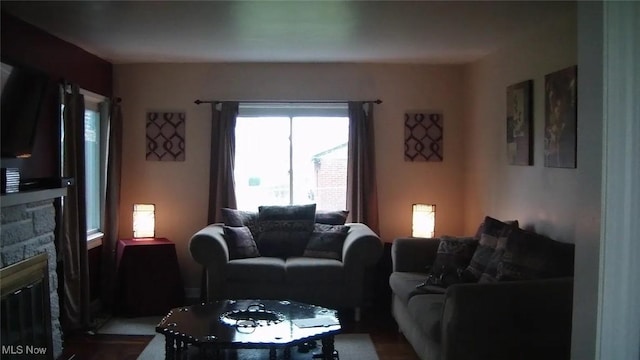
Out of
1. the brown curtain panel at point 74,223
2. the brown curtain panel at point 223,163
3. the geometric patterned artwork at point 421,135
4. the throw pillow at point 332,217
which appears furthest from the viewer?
the geometric patterned artwork at point 421,135

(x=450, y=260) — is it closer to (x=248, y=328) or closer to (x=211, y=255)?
(x=248, y=328)

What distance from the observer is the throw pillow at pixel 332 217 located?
5.11 meters

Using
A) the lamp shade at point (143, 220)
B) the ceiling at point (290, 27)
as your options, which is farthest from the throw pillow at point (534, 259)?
the lamp shade at point (143, 220)

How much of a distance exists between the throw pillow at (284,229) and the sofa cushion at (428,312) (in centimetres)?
161

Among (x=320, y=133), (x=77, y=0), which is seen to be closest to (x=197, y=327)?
(x=77, y=0)

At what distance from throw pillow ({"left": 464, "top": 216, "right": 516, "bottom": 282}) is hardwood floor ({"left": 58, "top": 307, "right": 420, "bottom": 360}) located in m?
0.75

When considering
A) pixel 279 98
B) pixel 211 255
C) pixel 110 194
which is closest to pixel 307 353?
pixel 211 255

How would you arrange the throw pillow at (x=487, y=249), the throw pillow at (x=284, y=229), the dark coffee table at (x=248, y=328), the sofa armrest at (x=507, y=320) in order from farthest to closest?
the throw pillow at (x=284, y=229) < the throw pillow at (x=487, y=249) < the dark coffee table at (x=248, y=328) < the sofa armrest at (x=507, y=320)

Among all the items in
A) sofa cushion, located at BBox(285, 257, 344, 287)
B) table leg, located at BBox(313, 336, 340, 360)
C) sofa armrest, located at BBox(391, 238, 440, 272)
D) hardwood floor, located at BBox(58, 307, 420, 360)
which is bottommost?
hardwood floor, located at BBox(58, 307, 420, 360)

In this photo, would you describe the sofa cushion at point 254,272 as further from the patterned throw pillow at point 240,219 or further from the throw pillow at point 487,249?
the throw pillow at point 487,249

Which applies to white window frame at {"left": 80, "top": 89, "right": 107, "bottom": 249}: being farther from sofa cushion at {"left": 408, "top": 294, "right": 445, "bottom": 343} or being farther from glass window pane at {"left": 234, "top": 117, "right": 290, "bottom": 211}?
sofa cushion at {"left": 408, "top": 294, "right": 445, "bottom": 343}

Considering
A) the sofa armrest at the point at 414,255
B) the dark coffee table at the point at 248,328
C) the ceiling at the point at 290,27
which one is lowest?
the dark coffee table at the point at 248,328

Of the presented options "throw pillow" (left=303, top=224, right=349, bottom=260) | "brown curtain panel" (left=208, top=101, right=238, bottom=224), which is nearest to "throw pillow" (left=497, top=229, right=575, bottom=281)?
"throw pillow" (left=303, top=224, right=349, bottom=260)

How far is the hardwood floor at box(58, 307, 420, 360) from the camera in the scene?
3742mm
